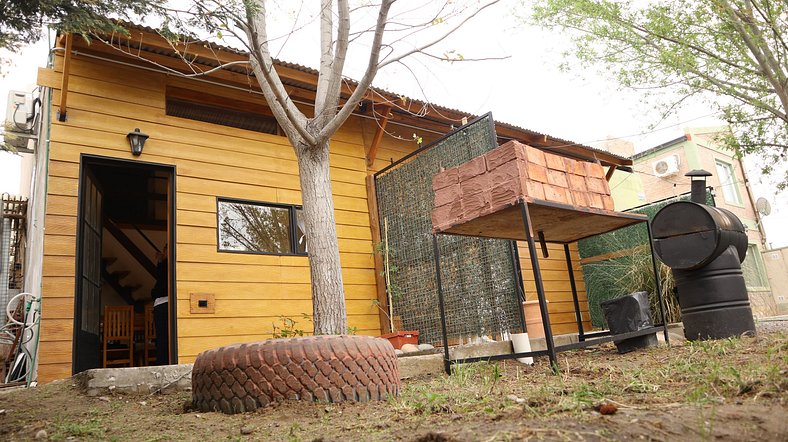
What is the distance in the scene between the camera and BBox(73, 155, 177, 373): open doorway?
557cm

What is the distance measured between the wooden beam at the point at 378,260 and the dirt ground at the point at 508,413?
11.4 ft

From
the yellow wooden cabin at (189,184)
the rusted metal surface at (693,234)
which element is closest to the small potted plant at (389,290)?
the yellow wooden cabin at (189,184)

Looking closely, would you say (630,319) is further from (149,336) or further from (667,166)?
(667,166)

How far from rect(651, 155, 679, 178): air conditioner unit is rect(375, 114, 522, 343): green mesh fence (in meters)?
A: 13.8

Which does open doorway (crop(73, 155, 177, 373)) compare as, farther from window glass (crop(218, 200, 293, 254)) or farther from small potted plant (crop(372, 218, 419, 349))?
small potted plant (crop(372, 218, 419, 349))

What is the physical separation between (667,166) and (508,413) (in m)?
18.4

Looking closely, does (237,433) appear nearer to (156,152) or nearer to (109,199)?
(156,152)

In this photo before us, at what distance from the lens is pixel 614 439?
1.52 metres

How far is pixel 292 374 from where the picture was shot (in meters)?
2.90

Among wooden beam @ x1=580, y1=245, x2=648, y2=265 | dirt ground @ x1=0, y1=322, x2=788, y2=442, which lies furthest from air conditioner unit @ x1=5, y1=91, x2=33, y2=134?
wooden beam @ x1=580, y1=245, x2=648, y2=265

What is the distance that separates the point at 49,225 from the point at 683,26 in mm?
8738

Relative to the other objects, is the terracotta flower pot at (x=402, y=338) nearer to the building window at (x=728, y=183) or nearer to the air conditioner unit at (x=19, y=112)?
the air conditioner unit at (x=19, y=112)

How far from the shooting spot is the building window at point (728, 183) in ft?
56.5

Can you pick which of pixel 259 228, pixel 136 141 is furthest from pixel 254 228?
pixel 136 141
